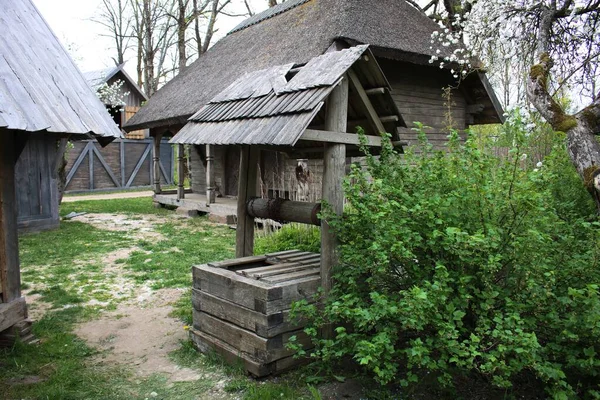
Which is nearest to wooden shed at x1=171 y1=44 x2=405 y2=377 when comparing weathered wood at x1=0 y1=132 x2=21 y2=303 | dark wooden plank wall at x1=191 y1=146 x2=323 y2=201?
weathered wood at x1=0 y1=132 x2=21 y2=303

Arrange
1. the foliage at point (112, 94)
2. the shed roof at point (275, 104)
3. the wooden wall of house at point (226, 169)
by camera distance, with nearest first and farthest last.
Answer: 1. the shed roof at point (275, 104)
2. the wooden wall of house at point (226, 169)
3. the foliage at point (112, 94)

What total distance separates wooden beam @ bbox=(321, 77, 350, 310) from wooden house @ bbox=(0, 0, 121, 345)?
1.77 m

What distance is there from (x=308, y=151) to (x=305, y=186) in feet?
9.31

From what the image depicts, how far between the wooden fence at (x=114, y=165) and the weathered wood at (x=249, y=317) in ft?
57.6

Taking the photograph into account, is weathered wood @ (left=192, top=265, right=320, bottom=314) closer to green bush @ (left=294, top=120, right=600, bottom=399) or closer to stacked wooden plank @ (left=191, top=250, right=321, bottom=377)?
stacked wooden plank @ (left=191, top=250, right=321, bottom=377)

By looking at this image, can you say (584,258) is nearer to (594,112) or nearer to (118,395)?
(594,112)

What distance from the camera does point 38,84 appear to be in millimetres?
3678

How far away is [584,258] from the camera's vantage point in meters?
3.05

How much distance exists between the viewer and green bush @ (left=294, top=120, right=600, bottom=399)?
2.73 m

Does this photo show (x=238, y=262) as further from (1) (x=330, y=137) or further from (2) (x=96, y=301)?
(2) (x=96, y=301)

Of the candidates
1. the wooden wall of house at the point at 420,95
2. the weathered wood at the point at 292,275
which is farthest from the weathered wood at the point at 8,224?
the wooden wall of house at the point at 420,95

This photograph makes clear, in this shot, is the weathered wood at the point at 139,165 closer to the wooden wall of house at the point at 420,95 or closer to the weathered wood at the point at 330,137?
the wooden wall of house at the point at 420,95

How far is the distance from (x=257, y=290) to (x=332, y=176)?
101 centimetres

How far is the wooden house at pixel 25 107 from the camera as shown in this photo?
331cm
